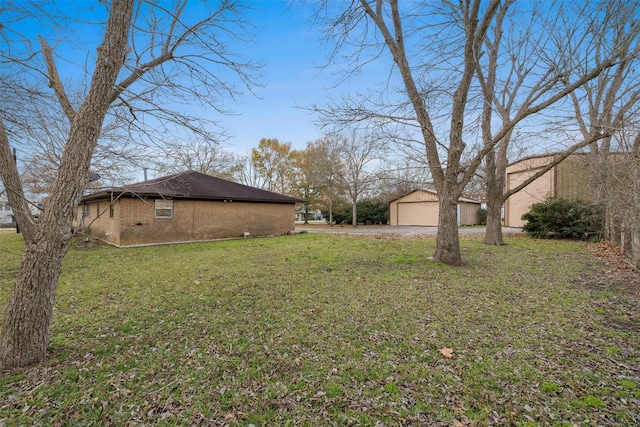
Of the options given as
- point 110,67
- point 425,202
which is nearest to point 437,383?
point 110,67

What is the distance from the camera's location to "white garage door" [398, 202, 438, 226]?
2538 cm

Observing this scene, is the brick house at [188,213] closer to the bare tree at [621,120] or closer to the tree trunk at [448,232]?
the tree trunk at [448,232]

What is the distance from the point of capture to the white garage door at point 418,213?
25375 mm

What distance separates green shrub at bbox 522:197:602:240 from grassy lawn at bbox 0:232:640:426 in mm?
7943

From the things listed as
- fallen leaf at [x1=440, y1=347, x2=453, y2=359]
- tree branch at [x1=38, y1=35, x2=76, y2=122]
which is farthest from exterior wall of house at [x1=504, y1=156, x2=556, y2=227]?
tree branch at [x1=38, y1=35, x2=76, y2=122]

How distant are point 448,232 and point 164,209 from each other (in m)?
11.7

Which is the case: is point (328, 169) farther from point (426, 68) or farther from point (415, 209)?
point (426, 68)

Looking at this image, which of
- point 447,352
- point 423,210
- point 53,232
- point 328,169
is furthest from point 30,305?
point 423,210

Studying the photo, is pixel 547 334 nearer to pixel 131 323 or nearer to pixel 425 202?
pixel 131 323

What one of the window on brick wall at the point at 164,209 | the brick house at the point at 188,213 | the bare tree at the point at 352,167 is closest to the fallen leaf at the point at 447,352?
the brick house at the point at 188,213

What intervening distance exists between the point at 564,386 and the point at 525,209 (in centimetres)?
2067

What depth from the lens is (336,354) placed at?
9.84 feet

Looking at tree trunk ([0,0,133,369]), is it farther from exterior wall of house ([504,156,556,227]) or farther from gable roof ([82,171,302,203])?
exterior wall of house ([504,156,556,227])

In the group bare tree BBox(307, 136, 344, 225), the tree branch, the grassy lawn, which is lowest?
the grassy lawn
